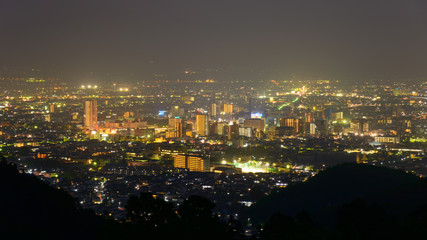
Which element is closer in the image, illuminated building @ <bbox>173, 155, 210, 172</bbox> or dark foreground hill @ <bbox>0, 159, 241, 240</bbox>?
→ dark foreground hill @ <bbox>0, 159, 241, 240</bbox>

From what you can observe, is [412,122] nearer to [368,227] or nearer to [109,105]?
[109,105]

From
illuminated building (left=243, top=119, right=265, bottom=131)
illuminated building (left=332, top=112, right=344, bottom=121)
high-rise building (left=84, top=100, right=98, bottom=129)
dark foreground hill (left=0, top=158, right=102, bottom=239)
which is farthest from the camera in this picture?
illuminated building (left=332, top=112, right=344, bottom=121)

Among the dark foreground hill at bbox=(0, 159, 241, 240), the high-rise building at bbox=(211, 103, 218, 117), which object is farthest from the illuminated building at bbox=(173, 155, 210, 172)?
the high-rise building at bbox=(211, 103, 218, 117)

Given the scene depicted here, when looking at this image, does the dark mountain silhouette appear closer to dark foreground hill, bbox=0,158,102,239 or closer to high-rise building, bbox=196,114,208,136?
dark foreground hill, bbox=0,158,102,239

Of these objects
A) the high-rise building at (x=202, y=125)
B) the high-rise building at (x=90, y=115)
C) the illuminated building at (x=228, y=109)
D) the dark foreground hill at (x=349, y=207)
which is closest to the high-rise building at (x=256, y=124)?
the high-rise building at (x=202, y=125)

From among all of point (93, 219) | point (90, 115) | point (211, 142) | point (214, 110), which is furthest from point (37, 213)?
point (214, 110)

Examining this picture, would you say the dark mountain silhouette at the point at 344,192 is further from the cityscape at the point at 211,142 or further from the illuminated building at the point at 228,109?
the illuminated building at the point at 228,109
